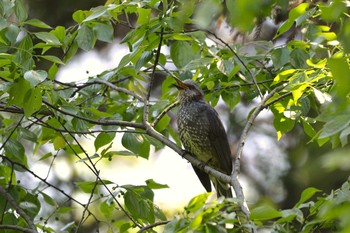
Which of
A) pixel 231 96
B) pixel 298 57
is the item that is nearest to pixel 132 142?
pixel 231 96

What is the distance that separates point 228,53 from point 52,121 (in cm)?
130

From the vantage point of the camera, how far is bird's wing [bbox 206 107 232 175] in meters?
5.51

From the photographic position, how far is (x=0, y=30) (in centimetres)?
373

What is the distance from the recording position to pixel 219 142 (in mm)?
5621

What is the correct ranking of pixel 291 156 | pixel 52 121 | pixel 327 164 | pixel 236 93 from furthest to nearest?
pixel 291 156 → pixel 236 93 → pixel 52 121 → pixel 327 164

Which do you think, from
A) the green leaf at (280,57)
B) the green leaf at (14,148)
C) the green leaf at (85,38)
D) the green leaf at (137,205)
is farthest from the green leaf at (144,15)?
the green leaf at (14,148)

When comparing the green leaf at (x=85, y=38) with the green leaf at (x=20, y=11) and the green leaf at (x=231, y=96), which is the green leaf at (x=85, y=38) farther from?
the green leaf at (x=231, y=96)

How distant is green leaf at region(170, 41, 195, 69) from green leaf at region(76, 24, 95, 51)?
58cm

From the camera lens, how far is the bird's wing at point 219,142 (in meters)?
5.51

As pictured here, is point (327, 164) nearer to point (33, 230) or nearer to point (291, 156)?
point (33, 230)

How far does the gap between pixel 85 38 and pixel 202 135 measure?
1810 mm

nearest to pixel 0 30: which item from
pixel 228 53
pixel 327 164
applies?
pixel 228 53

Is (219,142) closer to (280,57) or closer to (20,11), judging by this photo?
(280,57)

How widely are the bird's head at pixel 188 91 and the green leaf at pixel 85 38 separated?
121 centimetres
